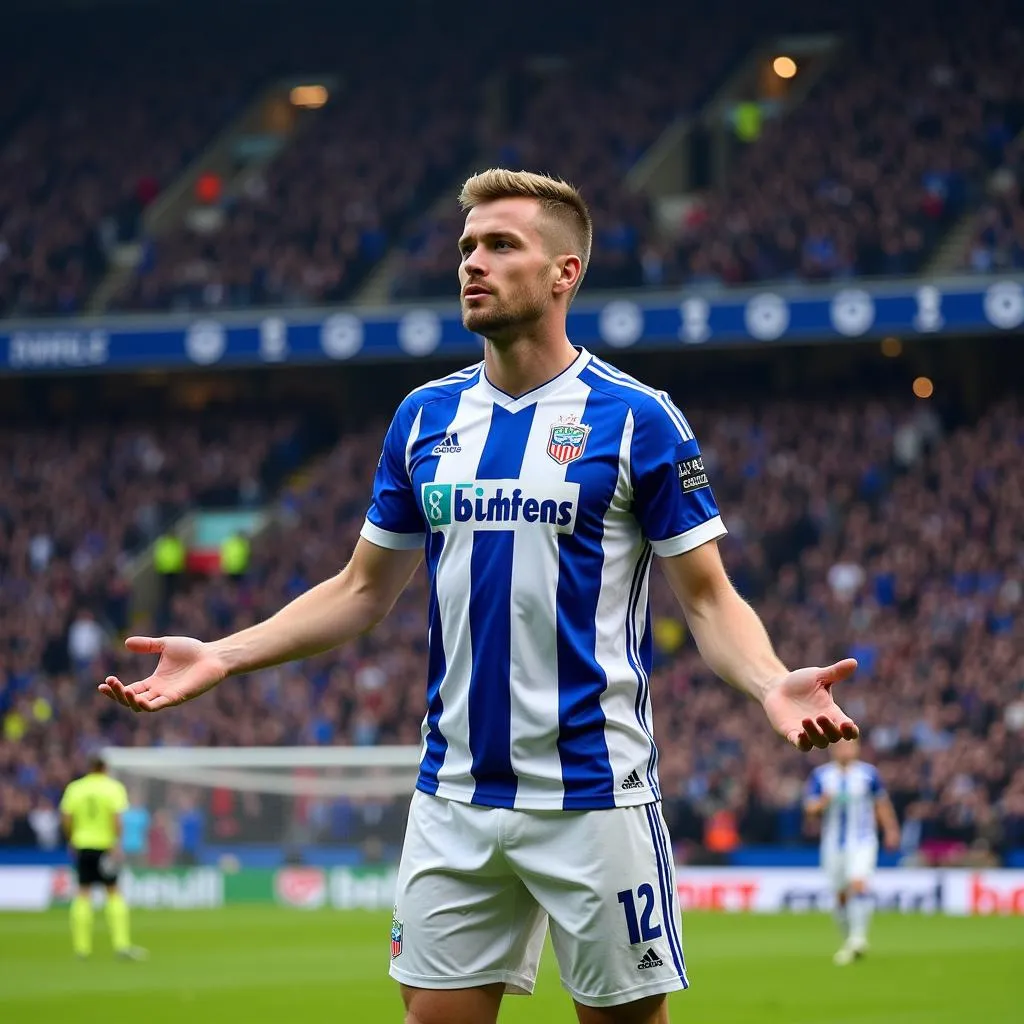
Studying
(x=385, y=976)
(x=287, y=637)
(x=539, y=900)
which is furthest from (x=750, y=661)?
(x=385, y=976)

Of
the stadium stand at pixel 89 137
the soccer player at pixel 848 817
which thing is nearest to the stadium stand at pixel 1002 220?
the soccer player at pixel 848 817

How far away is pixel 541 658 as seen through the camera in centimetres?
475

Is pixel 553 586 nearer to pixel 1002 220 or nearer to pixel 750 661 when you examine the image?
pixel 750 661

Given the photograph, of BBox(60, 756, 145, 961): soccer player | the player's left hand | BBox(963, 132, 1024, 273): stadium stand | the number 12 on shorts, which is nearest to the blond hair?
the player's left hand

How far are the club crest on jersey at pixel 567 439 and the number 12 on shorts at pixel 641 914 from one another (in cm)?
101

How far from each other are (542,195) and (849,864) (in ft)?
44.1

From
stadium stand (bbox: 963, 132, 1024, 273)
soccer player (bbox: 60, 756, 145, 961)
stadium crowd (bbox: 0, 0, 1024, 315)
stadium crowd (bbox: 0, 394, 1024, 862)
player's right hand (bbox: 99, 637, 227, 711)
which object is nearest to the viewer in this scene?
player's right hand (bbox: 99, 637, 227, 711)

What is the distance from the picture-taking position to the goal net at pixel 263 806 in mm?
26094

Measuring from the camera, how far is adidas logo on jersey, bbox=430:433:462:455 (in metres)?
4.95

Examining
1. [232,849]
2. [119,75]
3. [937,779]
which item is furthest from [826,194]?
[119,75]

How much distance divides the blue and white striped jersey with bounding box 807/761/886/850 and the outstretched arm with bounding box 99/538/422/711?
13068mm

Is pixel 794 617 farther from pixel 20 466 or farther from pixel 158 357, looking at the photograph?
pixel 20 466

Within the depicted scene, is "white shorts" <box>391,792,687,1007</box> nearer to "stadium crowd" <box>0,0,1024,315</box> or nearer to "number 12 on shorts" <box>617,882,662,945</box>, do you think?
"number 12 on shorts" <box>617,882,662,945</box>

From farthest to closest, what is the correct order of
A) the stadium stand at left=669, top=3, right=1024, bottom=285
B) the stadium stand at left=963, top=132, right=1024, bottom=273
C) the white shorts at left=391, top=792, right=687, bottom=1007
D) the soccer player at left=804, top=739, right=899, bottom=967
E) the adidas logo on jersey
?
the stadium stand at left=669, top=3, right=1024, bottom=285 → the stadium stand at left=963, top=132, right=1024, bottom=273 → the soccer player at left=804, top=739, right=899, bottom=967 → the adidas logo on jersey → the white shorts at left=391, top=792, right=687, bottom=1007
